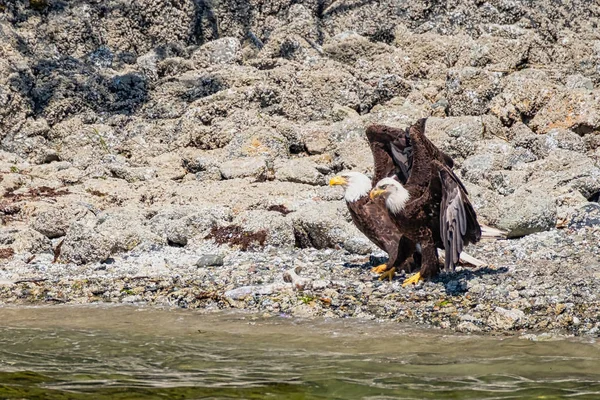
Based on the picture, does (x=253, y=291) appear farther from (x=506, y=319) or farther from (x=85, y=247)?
(x=85, y=247)

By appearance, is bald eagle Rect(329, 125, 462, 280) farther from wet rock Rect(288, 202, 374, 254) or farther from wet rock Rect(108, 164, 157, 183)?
wet rock Rect(108, 164, 157, 183)

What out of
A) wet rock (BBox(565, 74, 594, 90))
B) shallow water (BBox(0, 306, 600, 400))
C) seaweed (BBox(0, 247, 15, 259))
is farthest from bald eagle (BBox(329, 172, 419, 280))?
wet rock (BBox(565, 74, 594, 90))

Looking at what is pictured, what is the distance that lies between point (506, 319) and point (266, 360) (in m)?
2.26

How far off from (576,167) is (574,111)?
391cm

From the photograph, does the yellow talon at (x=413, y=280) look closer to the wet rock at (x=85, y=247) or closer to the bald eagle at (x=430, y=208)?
the bald eagle at (x=430, y=208)

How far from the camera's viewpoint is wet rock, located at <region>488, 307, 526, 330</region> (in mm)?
6879

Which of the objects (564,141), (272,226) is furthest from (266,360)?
(564,141)

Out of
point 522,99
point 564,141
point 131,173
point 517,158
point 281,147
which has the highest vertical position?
point 522,99

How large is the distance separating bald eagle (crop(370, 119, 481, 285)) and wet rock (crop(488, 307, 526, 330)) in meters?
Answer: 0.84

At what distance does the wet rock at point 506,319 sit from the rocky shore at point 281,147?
2 cm

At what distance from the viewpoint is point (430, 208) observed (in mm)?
8398

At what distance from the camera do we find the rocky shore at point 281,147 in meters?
8.63

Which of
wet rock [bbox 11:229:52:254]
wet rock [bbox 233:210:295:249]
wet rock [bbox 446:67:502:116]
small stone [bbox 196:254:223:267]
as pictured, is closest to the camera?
small stone [bbox 196:254:223:267]

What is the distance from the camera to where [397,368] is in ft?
18.2
